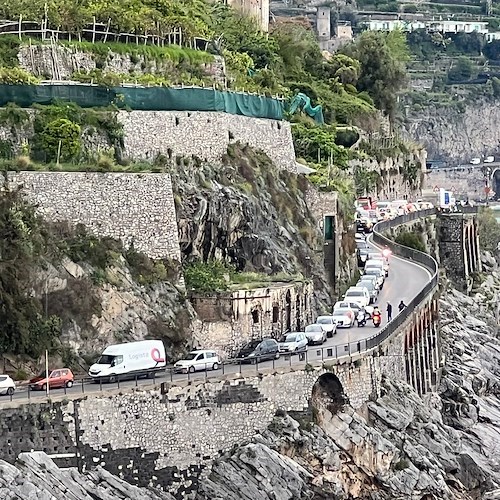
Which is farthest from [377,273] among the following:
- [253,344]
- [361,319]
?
[253,344]

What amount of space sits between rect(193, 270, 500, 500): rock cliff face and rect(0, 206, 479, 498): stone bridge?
22.9 inches

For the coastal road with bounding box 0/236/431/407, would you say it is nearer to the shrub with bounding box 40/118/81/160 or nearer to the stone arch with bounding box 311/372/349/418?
the stone arch with bounding box 311/372/349/418

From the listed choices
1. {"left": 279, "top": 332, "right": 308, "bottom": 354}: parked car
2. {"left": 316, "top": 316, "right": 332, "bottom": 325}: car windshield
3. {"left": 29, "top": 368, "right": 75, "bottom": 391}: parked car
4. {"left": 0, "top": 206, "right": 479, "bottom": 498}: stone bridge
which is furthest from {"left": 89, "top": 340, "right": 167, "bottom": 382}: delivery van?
{"left": 316, "top": 316, "right": 332, "bottom": 325}: car windshield

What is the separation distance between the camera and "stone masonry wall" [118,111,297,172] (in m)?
62.1

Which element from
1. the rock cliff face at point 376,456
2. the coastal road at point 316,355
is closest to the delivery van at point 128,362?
the coastal road at point 316,355

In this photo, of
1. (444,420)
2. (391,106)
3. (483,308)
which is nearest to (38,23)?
(444,420)

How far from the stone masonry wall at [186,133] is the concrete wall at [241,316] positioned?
6958 mm

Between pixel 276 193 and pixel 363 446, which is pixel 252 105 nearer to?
pixel 276 193

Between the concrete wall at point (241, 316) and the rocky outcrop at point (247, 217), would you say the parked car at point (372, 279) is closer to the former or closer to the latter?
the rocky outcrop at point (247, 217)

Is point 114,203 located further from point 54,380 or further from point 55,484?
point 55,484

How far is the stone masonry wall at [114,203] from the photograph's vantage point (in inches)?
2183

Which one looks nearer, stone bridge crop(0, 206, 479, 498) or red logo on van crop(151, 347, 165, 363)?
stone bridge crop(0, 206, 479, 498)

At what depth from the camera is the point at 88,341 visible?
5416cm

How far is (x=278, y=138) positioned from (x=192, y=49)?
5.75 meters
